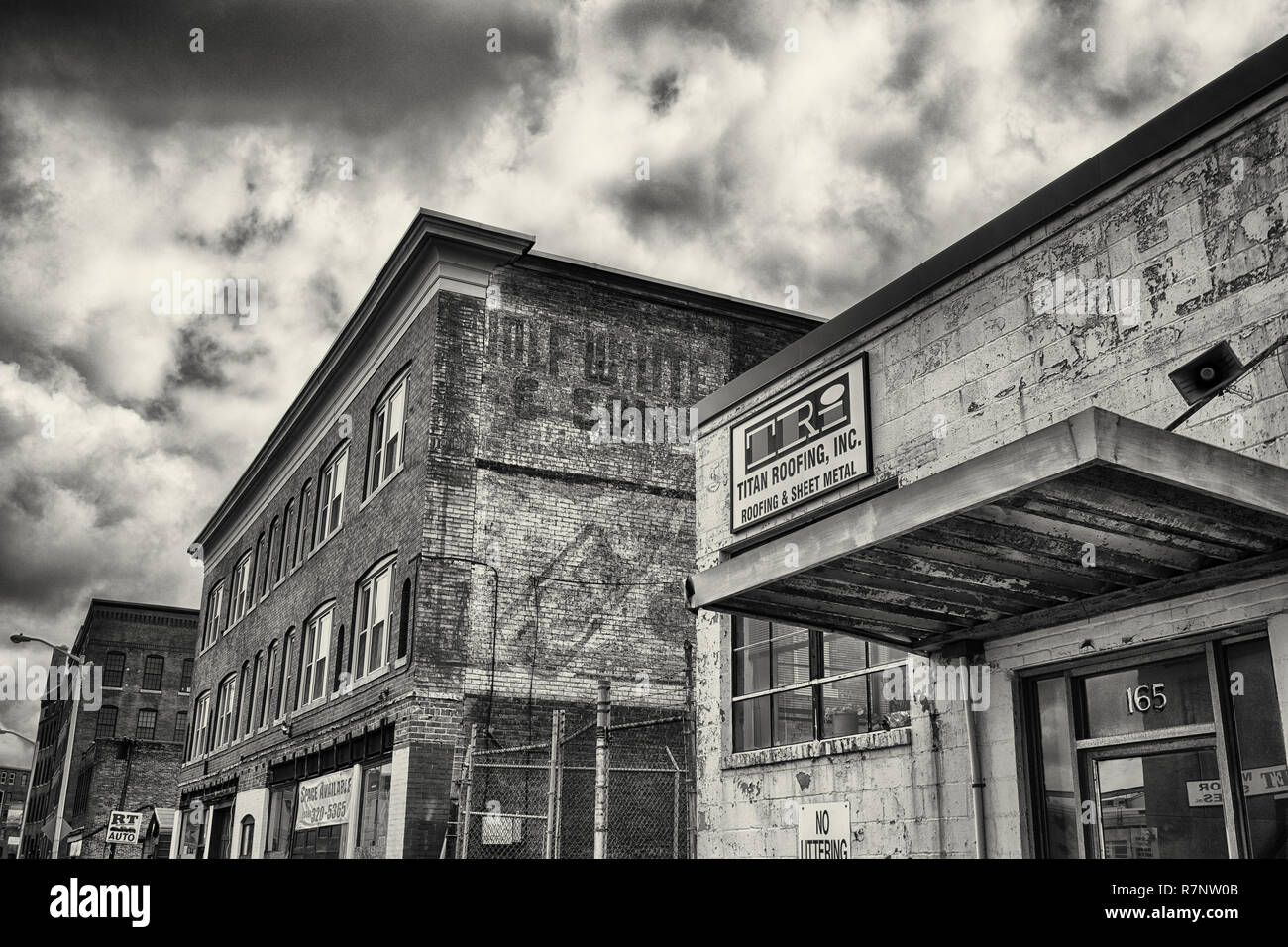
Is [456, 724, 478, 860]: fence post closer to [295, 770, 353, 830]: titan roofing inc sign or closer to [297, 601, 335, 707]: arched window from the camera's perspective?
[295, 770, 353, 830]: titan roofing inc sign

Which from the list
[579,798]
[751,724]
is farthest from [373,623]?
[751,724]

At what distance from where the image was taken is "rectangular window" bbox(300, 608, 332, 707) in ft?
76.6

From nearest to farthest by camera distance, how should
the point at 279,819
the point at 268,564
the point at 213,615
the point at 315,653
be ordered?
the point at 279,819 → the point at 315,653 → the point at 268,564 → the point at 213,615

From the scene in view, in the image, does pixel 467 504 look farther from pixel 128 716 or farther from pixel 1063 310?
pixel 128 716

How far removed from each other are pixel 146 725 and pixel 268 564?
3830cm

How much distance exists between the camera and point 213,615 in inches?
1425

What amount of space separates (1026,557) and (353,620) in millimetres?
16401

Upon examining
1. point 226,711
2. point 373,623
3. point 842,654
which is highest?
point 373,623

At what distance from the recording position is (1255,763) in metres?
7.07

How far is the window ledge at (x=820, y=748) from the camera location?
9633 millimetres

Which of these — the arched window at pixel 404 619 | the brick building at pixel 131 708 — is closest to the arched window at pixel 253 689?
the arched window at pixel 404 619

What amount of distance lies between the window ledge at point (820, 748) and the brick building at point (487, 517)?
721 centimetres

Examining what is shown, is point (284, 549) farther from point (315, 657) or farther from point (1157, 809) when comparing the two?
point (1157, 809)

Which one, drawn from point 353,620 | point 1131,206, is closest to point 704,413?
point 1131,206
